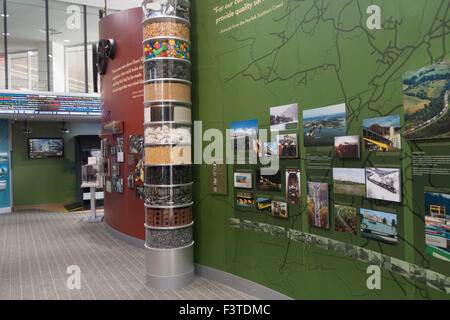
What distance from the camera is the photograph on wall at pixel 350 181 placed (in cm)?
250

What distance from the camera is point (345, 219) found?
2.64 metres

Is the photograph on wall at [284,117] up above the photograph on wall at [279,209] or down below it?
above

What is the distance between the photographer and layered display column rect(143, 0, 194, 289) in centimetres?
373

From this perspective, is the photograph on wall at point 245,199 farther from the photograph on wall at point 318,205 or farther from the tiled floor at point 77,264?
the tiled floor at point 77,264

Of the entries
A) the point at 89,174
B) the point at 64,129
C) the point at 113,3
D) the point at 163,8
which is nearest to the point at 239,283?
the point at 163,8

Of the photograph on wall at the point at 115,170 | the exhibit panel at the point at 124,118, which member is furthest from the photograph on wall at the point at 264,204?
the photograph on wall at the point at 115,170

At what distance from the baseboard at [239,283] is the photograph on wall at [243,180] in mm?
1064

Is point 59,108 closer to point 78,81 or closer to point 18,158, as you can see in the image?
point 78,81

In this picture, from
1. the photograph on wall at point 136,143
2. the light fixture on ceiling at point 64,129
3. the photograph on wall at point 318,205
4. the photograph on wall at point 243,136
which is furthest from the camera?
the light fixture on ceiling at point 64,129

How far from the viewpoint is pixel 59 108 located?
888 centimetres

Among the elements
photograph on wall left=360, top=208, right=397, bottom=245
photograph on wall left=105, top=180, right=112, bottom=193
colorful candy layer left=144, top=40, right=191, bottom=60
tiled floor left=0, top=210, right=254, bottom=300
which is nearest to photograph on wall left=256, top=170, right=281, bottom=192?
photograph on wall left=360, top=208, right=397, bottom=245

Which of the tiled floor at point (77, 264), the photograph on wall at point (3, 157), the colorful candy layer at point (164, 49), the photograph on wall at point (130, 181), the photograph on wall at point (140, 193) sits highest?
the colorful candy layer at point (164, 49)
